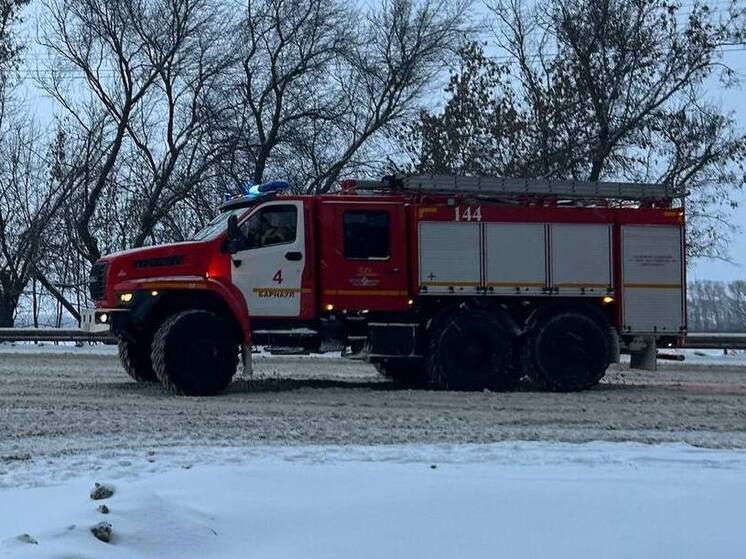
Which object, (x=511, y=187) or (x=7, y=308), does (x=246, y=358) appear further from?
(x=7, y=308)

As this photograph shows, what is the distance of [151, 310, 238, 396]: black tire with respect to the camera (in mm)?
Result: 13984

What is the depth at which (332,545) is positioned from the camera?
624 cm

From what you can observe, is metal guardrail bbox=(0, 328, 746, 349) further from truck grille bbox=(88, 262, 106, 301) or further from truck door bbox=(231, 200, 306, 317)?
truck door bbox=(231, 200, 306, 317)

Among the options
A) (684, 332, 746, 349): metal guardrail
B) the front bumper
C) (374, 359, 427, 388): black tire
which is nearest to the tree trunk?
(374, 359, 427, 388): black tire

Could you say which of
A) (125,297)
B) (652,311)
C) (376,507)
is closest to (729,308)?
(652,311)

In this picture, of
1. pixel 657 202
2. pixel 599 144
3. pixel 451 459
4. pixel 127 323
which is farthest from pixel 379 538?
pixel 599 144

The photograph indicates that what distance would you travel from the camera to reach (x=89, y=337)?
1010 inches

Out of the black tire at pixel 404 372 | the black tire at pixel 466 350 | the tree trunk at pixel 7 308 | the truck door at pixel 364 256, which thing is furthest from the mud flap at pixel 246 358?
the tree trunk at pixel 7 308

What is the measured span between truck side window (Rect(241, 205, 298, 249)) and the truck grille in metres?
2.03

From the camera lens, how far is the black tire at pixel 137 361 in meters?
15.5

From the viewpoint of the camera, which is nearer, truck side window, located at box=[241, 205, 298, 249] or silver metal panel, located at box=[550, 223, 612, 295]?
truck side window, located at box=[241, 205, 298, 249]

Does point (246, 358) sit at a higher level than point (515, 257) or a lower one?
lower

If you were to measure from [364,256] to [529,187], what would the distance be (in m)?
2.59

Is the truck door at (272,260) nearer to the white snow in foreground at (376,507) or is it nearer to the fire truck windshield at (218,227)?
the fire truck windshield at (218,227)
